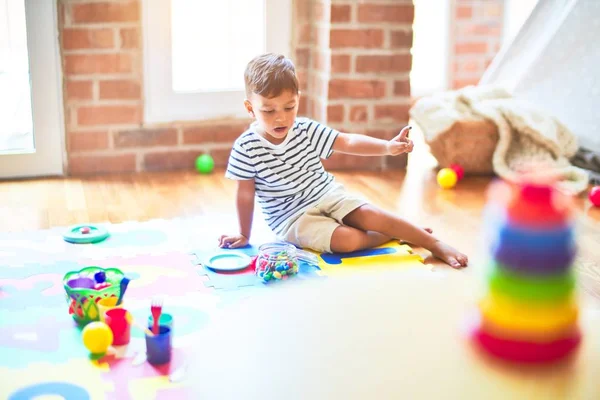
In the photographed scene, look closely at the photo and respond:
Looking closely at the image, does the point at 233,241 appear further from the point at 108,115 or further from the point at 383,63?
the point at 383,63

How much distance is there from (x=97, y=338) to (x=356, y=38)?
177 centimetres

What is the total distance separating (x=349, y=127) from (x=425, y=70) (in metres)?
1.30

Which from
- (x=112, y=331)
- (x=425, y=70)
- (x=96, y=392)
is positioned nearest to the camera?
(x=96, y=392)

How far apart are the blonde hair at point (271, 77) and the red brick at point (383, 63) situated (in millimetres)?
1017

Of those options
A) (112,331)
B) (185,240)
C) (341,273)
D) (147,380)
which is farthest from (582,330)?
(185,240)

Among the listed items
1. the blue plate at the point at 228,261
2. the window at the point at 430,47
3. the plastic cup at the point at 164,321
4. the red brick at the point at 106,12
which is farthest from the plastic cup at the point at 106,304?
the window at the point at 430,47

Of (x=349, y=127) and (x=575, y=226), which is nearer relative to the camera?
(x=575, y=226)

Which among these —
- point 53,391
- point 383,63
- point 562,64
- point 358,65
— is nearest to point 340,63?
point 358,65

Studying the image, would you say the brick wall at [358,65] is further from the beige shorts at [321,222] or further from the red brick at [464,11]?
the red brick at [464,11]

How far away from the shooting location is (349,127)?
292 cm

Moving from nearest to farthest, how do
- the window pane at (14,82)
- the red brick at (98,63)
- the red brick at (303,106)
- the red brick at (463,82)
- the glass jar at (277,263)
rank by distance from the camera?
the glass jar at (277,263) → the window pane at (14,82) → the red brick at (98,63) → the red brick at (303,106) → the red brick at (463,82)

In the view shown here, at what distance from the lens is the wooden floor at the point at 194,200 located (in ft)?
7.38

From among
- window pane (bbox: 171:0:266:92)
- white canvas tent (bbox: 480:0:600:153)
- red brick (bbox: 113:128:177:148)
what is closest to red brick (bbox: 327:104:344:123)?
window pane (bbox: 171:0:266:92)

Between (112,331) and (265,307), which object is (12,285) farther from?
(265,307)
